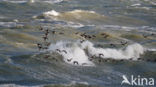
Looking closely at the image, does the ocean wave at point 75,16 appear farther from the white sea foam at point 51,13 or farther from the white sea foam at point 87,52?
the white sea foam at point 87,52

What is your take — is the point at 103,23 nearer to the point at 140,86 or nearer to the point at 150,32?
the point at 150,32

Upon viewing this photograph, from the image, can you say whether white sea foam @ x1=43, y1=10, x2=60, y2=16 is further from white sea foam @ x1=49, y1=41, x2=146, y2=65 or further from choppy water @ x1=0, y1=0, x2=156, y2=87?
white sea foam @ x1=49, y1=41, x2=146, y2=65

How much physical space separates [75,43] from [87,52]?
84 cm

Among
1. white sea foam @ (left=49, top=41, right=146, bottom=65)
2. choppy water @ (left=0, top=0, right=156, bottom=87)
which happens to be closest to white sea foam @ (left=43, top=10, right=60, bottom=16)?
choppy water @ (left=0, top=0, right=156, bottom=87)

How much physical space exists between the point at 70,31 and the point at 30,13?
6.14 meters

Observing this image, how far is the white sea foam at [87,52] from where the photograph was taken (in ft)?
54.6

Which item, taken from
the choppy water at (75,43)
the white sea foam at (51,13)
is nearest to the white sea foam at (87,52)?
the choppy water at (75,43)

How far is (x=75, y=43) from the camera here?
18.2 m

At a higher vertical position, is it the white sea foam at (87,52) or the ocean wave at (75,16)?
the white sea foam at (87,52)

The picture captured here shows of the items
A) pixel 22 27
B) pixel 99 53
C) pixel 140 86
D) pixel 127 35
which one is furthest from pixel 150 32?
pixel 140 86

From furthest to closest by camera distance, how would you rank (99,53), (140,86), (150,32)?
(150,32)
(99,53)
(140,86)

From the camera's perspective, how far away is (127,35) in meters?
23.9

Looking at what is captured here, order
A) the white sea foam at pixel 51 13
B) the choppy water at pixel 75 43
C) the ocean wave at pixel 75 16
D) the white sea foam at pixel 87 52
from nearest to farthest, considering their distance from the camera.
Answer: the choppy water at pixel 75 43 → the white sea foam at pixel 87 52 → the ocean wave at pixel 75 16 → the white sea foam at pixel 51 13

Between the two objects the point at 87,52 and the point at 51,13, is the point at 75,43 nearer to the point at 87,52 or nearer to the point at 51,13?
the point at 87,52
